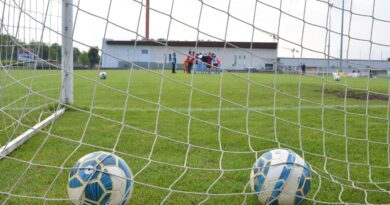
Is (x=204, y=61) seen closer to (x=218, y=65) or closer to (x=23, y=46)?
(x=218, y=65)

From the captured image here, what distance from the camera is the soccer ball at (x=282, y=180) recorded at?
240cm

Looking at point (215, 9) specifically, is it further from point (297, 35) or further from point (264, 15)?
point (297, 35)

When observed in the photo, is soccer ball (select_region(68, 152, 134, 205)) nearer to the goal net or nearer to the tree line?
the goal net

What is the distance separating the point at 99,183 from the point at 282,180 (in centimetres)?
102

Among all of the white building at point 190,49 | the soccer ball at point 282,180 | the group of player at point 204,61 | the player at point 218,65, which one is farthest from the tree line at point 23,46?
the soccer ball at point 282,180

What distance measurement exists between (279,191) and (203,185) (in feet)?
2.00

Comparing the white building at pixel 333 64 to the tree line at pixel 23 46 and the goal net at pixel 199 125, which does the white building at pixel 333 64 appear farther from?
the tree line at pixel 23 46

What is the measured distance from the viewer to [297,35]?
3447 mm

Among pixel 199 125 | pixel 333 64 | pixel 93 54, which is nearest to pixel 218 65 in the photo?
pixel 93 54

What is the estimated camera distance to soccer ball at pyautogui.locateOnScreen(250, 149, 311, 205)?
7.88 ft

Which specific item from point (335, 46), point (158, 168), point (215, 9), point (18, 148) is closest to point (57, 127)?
point (18, 148)

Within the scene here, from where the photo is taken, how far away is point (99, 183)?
228 cm

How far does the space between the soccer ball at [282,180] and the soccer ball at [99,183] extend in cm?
76

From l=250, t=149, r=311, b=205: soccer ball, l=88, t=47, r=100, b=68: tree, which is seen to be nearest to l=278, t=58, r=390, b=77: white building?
l=250, t=149, r=311, b=205: soccer ball
